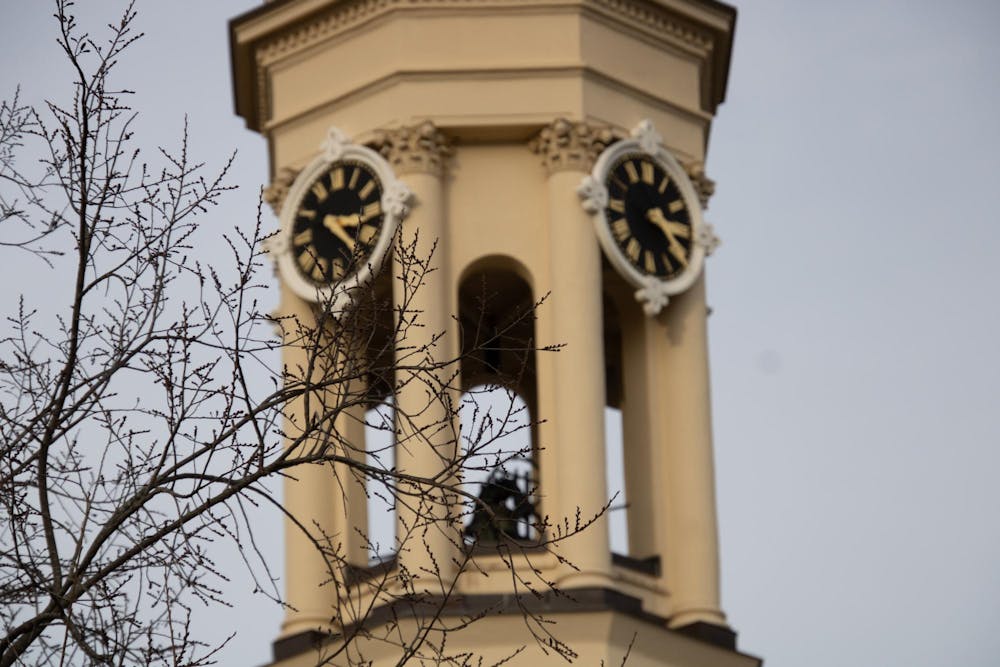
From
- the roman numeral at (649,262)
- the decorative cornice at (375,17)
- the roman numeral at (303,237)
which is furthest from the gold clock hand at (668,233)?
the roman numeral at (303,237)

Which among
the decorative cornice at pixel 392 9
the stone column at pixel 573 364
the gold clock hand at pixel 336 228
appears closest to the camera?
the stone column at pixel 573 364

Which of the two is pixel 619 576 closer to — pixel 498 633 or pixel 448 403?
pixel 498 633

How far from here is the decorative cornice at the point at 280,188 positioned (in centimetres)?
3844

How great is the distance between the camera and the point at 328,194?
3784cm

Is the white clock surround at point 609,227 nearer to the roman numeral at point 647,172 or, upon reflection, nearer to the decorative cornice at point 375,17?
the roman numeral at point 647,172

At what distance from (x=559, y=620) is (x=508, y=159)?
235 inches

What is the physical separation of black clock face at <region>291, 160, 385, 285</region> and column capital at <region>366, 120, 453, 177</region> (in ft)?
1.07

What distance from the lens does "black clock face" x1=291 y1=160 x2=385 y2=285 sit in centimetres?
3734

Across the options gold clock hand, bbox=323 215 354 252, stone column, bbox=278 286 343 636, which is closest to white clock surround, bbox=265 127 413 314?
stone column, bbox=278 286 343 636

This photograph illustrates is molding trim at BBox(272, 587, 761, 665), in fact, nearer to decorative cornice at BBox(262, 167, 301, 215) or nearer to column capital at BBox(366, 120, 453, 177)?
column capital at BBox(366, 120, 453, 177)

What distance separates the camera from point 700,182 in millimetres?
38906

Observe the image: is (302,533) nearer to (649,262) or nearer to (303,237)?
(303,237)

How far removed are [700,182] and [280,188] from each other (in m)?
5.20

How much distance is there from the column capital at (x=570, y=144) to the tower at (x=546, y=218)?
27mm
